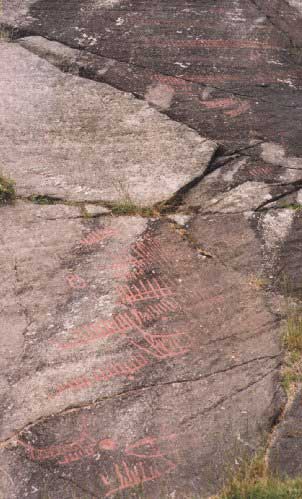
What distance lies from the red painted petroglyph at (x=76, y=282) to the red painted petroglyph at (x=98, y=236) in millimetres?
284

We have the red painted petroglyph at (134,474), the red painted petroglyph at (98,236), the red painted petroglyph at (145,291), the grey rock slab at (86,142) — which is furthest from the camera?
the grey rock slab at (86,142)

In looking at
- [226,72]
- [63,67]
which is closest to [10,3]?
[63,67]

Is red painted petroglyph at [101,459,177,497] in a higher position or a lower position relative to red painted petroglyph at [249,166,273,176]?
lower

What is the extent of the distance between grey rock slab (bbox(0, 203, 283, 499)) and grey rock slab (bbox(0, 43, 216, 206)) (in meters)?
0.30

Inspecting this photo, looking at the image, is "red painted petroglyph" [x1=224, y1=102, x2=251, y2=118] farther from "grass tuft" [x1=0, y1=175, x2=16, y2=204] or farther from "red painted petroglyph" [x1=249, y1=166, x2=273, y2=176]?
"grass tuft" [x1=0, y1=175, x2=16, y2=204]

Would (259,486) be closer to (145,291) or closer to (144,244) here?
(145,291)

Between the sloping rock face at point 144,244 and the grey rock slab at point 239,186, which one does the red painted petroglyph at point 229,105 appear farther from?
the grey rock slab at point 239,186

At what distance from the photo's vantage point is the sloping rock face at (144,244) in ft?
9.78

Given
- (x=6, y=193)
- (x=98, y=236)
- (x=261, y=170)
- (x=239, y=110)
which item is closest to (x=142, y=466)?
(x=98, y=236)

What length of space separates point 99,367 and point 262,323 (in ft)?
2.81

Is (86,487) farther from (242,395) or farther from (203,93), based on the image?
(203,93)

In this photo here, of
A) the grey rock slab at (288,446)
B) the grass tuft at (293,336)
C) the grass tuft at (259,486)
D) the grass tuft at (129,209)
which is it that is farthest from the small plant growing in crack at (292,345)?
the grass tuft at (129,209)

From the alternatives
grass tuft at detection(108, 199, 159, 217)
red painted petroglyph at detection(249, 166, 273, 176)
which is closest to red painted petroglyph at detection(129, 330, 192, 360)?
grass tuft at detection(108, 199, 159, 217)

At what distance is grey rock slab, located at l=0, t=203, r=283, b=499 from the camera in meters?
2.90
